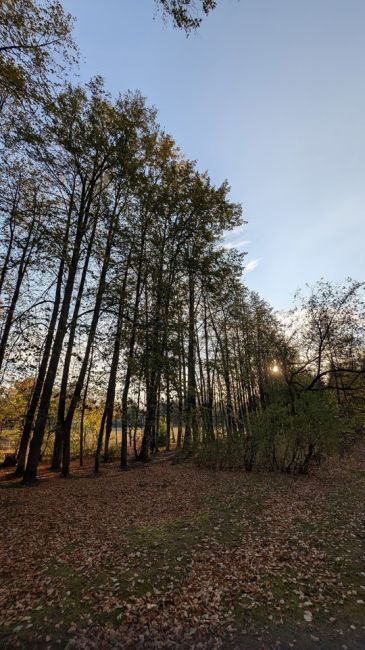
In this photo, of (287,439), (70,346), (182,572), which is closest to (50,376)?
(70,346)

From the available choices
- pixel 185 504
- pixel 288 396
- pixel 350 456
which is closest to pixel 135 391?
pixel 185 504

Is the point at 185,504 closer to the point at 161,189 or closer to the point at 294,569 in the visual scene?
the point at 294,569

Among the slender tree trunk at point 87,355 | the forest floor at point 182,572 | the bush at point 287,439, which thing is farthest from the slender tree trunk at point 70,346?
the bush at point 287,439

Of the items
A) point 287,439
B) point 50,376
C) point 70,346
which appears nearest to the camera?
point 50,376

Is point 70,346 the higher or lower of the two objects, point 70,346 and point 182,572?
the higher

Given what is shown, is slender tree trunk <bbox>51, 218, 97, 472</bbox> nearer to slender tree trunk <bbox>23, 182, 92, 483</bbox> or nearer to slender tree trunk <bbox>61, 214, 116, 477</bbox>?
slender tree trunk <bbox>61, 214, 116, 477</bbox>

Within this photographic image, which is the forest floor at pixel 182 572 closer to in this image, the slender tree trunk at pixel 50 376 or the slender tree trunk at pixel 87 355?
the slender tree trunk at pixel 50 376

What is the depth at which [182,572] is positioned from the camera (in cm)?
519

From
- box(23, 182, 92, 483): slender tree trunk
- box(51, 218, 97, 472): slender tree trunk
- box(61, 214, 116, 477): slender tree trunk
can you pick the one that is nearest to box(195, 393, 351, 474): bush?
box(61, 214, 116, 477): slender tree trunk

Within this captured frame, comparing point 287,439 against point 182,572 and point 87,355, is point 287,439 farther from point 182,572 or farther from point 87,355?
point 87,355

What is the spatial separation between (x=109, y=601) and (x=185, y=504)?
5.19 m

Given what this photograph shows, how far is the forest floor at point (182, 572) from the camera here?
3.79 metres

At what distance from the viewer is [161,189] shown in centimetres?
1730

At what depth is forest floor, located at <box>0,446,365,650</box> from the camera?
379 centimetres
